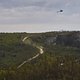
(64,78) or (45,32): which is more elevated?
(45,32)

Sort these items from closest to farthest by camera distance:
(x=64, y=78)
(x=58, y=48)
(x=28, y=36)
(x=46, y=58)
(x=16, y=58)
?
(x=64, y=78) < (x=46, y=58) < (x=16, y=58) < (x=58, y=48) < (x=28, y=36)

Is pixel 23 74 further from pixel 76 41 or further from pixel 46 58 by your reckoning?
pixel 76 41

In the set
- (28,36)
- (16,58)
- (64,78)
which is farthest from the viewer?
(28,36)

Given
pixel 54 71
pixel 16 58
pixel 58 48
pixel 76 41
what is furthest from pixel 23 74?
pixel 76 41

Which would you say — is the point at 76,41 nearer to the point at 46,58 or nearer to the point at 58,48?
the point at 58,48

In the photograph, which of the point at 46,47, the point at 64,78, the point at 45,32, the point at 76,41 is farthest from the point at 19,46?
the point at 64,78

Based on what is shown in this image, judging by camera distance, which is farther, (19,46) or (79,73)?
(19,46)
